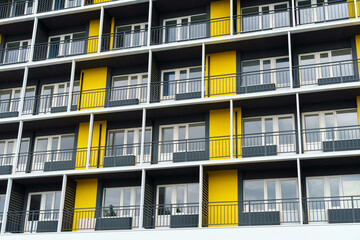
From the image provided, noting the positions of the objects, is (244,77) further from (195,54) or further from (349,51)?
(349,51)

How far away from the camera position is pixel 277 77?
25.4 m

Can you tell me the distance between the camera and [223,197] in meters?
23.9

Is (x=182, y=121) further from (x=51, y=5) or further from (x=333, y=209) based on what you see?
(x=51, y=5)

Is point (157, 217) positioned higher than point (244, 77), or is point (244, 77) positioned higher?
point (244, 77)

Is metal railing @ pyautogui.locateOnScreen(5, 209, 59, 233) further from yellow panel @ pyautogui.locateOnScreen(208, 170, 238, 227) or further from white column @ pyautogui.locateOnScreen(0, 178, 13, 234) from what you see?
yellow panel @ pyautogui.locateOnScreen(208, 170, 238, 227)

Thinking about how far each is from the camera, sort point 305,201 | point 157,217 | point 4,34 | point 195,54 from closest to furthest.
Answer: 1. point 305,201
2. point 157,217
3. point 195,54
4. point 4,34

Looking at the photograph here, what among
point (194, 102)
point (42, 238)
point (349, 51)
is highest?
point (349, 51)

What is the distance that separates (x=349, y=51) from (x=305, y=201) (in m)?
7.40

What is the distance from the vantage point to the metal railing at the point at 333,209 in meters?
21.6

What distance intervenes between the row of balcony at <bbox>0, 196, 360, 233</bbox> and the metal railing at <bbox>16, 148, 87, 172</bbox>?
2.17m

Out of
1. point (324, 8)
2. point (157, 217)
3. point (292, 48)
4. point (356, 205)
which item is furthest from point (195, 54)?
point (356, 205)

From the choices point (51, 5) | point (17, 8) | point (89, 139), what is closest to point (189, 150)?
point (89, 139)

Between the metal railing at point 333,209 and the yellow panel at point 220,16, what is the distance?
9.34 metres

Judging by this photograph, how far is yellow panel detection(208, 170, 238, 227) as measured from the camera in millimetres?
23312
